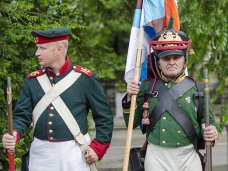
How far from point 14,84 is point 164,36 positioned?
2364 millimetres

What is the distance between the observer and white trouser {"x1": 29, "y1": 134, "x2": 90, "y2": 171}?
18.5ft

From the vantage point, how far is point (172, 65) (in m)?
5.68

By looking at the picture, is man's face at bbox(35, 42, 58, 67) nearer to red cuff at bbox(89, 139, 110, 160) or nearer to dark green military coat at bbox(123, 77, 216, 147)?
red cuff at bbox(89, 139, 110, 160)

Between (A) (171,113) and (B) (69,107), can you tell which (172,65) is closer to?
(A) (171,113)

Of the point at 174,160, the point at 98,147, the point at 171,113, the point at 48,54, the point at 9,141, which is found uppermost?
the point at 48,54

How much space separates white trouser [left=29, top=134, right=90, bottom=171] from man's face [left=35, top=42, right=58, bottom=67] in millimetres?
625

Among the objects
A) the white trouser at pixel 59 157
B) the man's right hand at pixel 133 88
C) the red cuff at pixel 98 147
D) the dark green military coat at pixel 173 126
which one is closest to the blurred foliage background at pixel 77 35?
the white trouser at pixel 59 157

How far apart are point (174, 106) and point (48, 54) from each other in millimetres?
1057

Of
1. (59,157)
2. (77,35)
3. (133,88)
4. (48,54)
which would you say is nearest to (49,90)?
(48,54)

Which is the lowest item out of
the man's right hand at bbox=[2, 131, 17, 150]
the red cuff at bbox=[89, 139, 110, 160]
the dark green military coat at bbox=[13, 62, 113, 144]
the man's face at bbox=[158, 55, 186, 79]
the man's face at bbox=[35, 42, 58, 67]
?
the red cuff at bbox=[89, 139, 110, 160]

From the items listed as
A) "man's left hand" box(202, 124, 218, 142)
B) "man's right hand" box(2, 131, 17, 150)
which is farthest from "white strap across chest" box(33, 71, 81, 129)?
"man's left hand" box(202, 124, 218, 142)

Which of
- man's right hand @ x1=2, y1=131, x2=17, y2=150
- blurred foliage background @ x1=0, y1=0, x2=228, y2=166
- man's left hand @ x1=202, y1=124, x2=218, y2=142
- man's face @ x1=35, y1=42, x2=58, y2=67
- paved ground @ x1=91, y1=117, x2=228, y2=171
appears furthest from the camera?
paved ground @ x1=91, y1=117, x2=228, y2=171

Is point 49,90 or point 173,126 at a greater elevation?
point 49,90

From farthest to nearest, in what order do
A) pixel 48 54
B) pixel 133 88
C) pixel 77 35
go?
pixel 77 35
pixel 133 88
pixel 48 54
